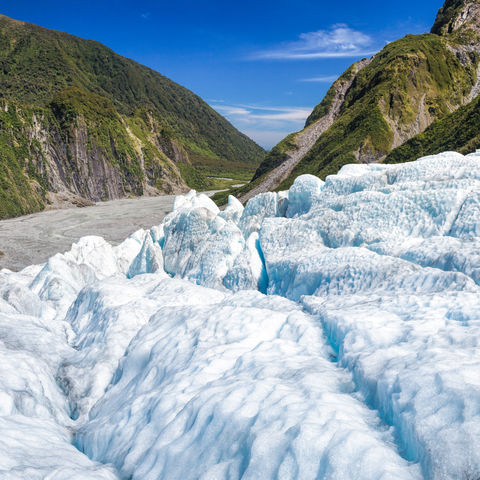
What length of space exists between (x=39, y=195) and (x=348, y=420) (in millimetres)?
113828

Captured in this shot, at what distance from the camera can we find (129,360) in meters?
11.5

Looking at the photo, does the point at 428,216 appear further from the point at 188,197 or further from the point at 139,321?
the point at 188,197

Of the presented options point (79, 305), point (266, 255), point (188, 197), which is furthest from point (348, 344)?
point (188, 197)

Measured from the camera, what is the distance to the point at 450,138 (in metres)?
47.8

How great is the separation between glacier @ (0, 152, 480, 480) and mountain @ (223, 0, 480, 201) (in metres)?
45.8

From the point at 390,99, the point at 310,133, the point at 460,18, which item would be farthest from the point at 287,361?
the point at 460,18

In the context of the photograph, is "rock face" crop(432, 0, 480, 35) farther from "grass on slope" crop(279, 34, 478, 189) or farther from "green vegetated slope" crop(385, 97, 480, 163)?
"green vegetated slope" crop(385, 97, 480, 163)

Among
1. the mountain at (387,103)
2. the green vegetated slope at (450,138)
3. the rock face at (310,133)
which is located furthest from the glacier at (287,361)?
the rock face at (310,133)

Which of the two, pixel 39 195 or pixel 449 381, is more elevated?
pixel 39 195

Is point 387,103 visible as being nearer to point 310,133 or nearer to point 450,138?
point 310,133

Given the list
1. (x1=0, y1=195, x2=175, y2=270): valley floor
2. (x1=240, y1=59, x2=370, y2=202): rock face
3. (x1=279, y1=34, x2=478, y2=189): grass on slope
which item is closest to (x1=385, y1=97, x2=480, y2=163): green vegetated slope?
(x1=279, y1=34, x2=478, y2=189): grass on slope

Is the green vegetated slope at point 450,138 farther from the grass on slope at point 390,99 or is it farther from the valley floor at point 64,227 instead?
the valley floor at point 64,227

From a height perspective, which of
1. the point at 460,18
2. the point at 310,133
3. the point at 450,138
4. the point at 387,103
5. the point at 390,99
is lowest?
the point at 450,138

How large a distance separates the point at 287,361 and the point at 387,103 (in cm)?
8474
